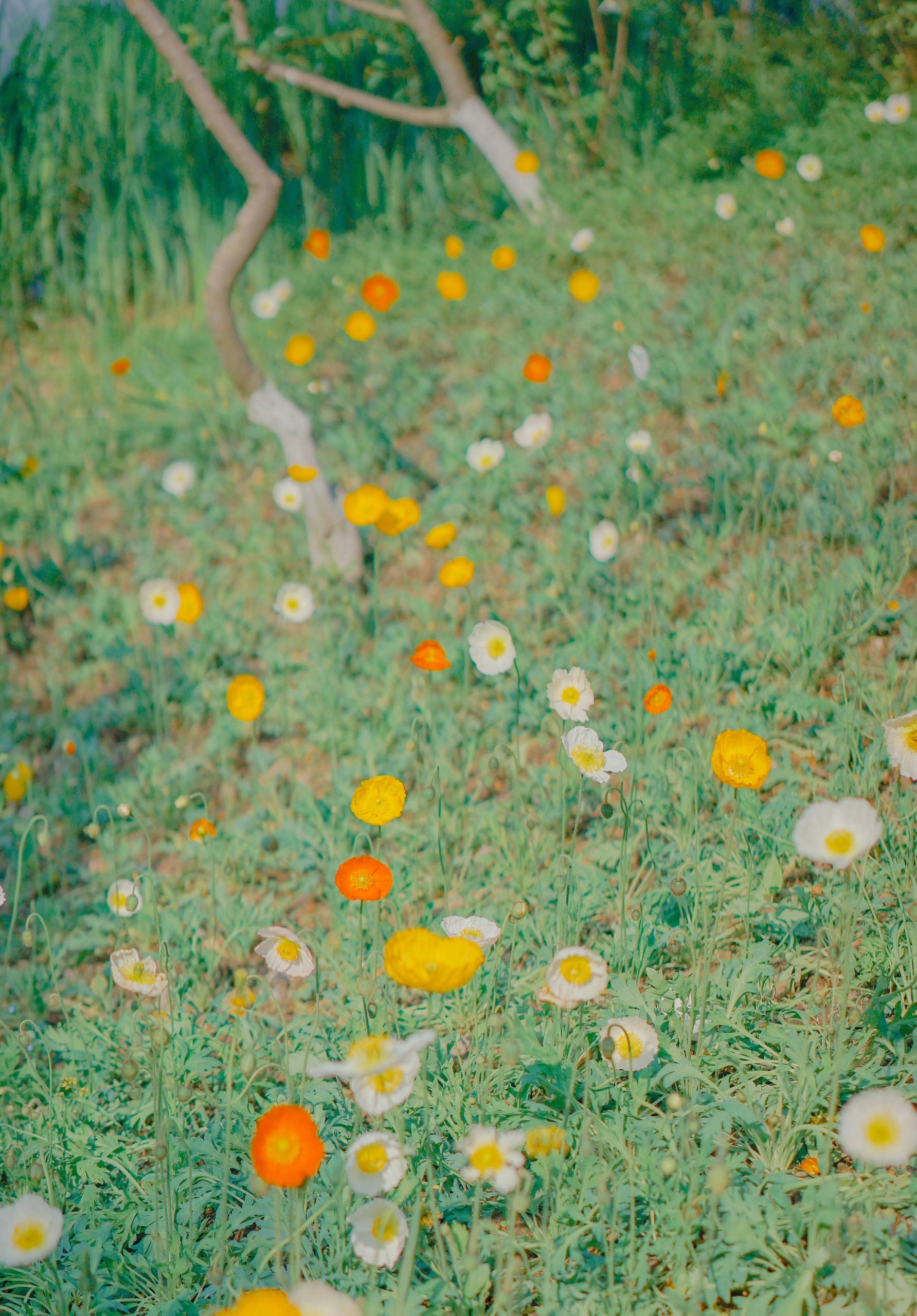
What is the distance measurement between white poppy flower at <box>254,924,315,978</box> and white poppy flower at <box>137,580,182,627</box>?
4.23 ft

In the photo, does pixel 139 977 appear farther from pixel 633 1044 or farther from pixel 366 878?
pixel 633 1044

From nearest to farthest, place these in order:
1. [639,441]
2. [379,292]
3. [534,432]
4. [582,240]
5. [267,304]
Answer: [639,441]
[534,432]
[379,292]
[582,240]
[267,304]

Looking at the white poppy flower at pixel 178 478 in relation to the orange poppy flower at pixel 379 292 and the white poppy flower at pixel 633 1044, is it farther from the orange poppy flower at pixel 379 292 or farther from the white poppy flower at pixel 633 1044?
the white poppy flower at pixel 633 1044

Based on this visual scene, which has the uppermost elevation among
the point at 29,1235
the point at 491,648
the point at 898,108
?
the point at 29,1235

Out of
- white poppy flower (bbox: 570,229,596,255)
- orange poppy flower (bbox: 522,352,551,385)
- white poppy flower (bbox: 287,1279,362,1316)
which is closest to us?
white poppy flower (bbox: 287,1279,362,1316)

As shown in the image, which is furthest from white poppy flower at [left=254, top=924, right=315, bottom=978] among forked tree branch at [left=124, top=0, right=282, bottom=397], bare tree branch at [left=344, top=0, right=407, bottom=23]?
bare tree branch at [left=344, top=0, right=407, bottom=23]

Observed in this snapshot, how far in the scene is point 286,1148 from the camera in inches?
38.9

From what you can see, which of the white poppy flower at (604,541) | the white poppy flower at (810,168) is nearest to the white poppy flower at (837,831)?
the white poppy flower at (604,541)

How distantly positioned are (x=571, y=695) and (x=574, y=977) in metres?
0.58

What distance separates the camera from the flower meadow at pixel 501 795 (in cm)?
118

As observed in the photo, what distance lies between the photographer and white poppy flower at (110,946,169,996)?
142 cm

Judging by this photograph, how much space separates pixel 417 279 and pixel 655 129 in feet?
4.75

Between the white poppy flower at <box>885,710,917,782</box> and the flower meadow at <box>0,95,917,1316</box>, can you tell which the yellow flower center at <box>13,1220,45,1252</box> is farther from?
the white poppy flower at <box>885,710,917,782</box>

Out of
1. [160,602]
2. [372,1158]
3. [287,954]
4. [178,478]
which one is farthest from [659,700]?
[178,478]
